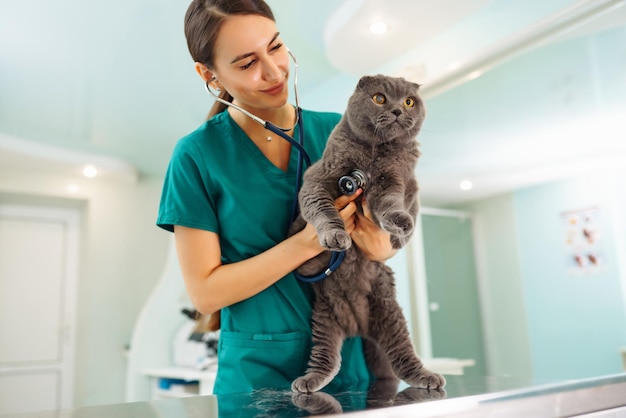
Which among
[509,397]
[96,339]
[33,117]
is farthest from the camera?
[96,339]

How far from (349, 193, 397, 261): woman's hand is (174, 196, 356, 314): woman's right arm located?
0.01 metres

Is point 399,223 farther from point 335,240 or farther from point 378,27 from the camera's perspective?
Answer: point 378,27

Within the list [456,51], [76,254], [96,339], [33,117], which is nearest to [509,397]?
[456,51]

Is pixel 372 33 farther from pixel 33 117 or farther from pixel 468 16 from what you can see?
pixel 33 117

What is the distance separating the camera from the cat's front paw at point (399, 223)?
2.02 ft

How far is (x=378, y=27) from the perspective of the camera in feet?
6.72

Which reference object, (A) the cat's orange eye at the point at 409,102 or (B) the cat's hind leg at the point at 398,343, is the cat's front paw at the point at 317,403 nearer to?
(B) the cat's hind leg at the point at 398,343

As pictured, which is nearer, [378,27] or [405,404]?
[405,404]

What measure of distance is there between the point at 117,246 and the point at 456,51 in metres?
3.22

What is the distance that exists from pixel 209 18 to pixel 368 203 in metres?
0.38

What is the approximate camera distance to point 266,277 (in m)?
0.73

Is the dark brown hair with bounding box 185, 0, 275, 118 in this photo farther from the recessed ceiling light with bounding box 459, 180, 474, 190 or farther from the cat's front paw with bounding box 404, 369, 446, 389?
the recessed ceiling light with bounding box 459, 180, 474, 190

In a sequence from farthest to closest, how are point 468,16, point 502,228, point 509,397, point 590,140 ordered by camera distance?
1. point 502,228
2. point 590,140
3. point 468,16
4. point 509,397

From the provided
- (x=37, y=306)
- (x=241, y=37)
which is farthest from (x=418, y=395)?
(x=37, y=306)
